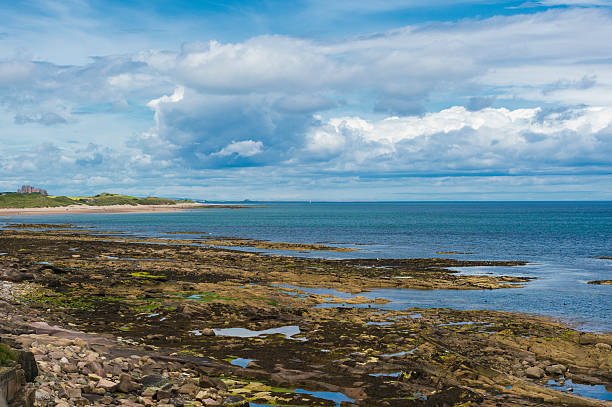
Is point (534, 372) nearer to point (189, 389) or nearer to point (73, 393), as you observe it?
point (189, 389)

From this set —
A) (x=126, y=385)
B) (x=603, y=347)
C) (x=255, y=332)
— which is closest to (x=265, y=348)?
(x=255, y=332)

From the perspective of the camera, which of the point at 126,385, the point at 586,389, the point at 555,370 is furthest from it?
the point at 555,370

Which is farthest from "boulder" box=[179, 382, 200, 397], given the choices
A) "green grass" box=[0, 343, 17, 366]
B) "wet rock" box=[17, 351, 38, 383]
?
"green grass" box=[0, 343, 17, 366]

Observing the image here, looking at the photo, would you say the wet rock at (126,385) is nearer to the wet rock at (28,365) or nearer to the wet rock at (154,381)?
the wet rock at (154,381)

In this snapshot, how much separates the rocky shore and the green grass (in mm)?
186

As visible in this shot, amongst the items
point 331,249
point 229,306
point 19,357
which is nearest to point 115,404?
point 19,357

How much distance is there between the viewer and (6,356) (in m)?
11.6

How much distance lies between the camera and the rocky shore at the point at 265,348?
14.7 m

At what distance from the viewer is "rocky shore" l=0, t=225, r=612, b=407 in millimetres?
14656

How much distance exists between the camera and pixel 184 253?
57.5 m

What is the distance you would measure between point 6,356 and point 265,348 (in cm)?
1021

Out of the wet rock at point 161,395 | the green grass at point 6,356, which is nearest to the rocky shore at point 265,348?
the wet rock at point 161,395

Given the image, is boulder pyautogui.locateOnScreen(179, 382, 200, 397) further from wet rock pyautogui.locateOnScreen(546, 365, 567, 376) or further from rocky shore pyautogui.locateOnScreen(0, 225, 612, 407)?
wet rock pyautogui.locateOnScreen(546, 365, 567, 376)

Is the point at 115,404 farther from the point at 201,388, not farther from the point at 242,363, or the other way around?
the point at 242,363
